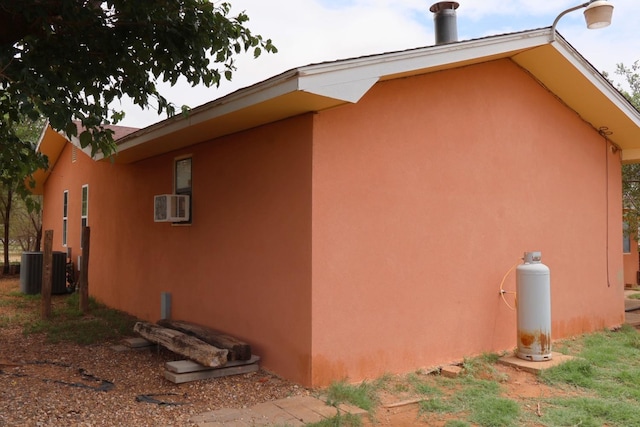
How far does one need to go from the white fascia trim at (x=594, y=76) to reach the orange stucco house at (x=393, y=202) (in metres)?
0.02

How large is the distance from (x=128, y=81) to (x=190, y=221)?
246cm

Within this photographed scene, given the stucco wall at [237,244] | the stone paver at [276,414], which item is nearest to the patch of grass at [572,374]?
the stone paver at [276,414]

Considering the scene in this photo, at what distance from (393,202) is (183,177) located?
3.41 m

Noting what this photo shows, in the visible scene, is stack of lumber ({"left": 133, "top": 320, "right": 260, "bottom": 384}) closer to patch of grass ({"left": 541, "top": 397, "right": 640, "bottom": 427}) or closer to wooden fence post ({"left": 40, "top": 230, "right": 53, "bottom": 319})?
patch of grass ({"left": 541, "top": 397, "right": 640, "bottom": 427})

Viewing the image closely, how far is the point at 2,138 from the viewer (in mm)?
4977

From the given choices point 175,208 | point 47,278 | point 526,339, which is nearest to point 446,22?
point 526,339

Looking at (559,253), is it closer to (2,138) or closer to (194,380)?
(194,380)

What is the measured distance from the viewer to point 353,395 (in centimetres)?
488

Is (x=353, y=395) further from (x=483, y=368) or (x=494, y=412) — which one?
(x=483, y=368)

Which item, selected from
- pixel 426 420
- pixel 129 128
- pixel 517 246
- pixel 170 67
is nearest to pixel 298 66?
pixel 170 67

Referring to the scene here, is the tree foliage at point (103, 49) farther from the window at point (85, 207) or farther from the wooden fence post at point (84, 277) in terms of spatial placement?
the window at point (85, 207)

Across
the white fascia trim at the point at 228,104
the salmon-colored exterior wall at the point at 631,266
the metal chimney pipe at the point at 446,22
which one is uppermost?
the metal chimney pipe at the point at 446,22

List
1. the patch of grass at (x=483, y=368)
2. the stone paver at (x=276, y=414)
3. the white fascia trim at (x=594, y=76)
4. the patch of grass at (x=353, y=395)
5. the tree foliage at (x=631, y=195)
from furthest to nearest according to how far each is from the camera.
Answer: the tree foliage at (x=631, y=195) → the white fascia trim at (x=594, y=76) → the patch of grass at (x=483, y=368) → the patch of grass at (x=353, y=395) → the stone paver at (x=276, y=414)

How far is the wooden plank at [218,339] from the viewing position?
18.4ft
